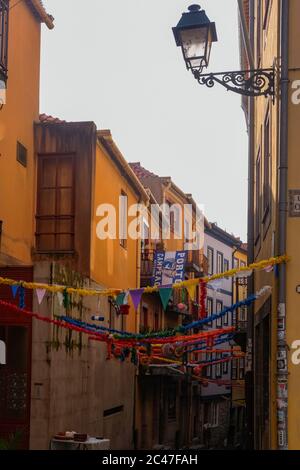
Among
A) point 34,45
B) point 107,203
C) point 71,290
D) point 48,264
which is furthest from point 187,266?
point 71,290

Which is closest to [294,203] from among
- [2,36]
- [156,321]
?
[2,36]

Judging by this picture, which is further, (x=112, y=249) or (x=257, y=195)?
(x=112, y=249)

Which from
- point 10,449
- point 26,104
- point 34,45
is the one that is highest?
point 34,45

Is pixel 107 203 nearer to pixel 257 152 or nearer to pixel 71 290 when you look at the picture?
pixel 257 152

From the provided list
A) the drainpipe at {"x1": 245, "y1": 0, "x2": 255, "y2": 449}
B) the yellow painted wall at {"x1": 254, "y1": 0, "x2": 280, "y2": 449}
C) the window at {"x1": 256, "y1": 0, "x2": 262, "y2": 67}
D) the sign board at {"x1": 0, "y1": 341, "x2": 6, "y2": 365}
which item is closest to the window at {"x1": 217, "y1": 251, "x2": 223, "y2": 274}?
the drainpipe at {"x1": 245, "y1": 0, "x2": 255, "y2": 449}

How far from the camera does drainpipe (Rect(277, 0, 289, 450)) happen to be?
27.2 feet

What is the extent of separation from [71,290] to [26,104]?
28.6 ft

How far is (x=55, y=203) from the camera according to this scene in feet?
63.7

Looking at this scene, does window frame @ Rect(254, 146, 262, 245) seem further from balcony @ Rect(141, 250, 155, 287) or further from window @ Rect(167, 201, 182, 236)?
window @ Rect(167, 201, 182, 236)

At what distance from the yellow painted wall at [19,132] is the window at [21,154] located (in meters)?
0.13

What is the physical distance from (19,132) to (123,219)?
6.59 m

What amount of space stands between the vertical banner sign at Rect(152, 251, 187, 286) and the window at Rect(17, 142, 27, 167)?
31.0 ft

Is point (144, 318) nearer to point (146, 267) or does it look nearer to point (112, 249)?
point (146, 267)

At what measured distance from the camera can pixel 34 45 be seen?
63.9 feet
